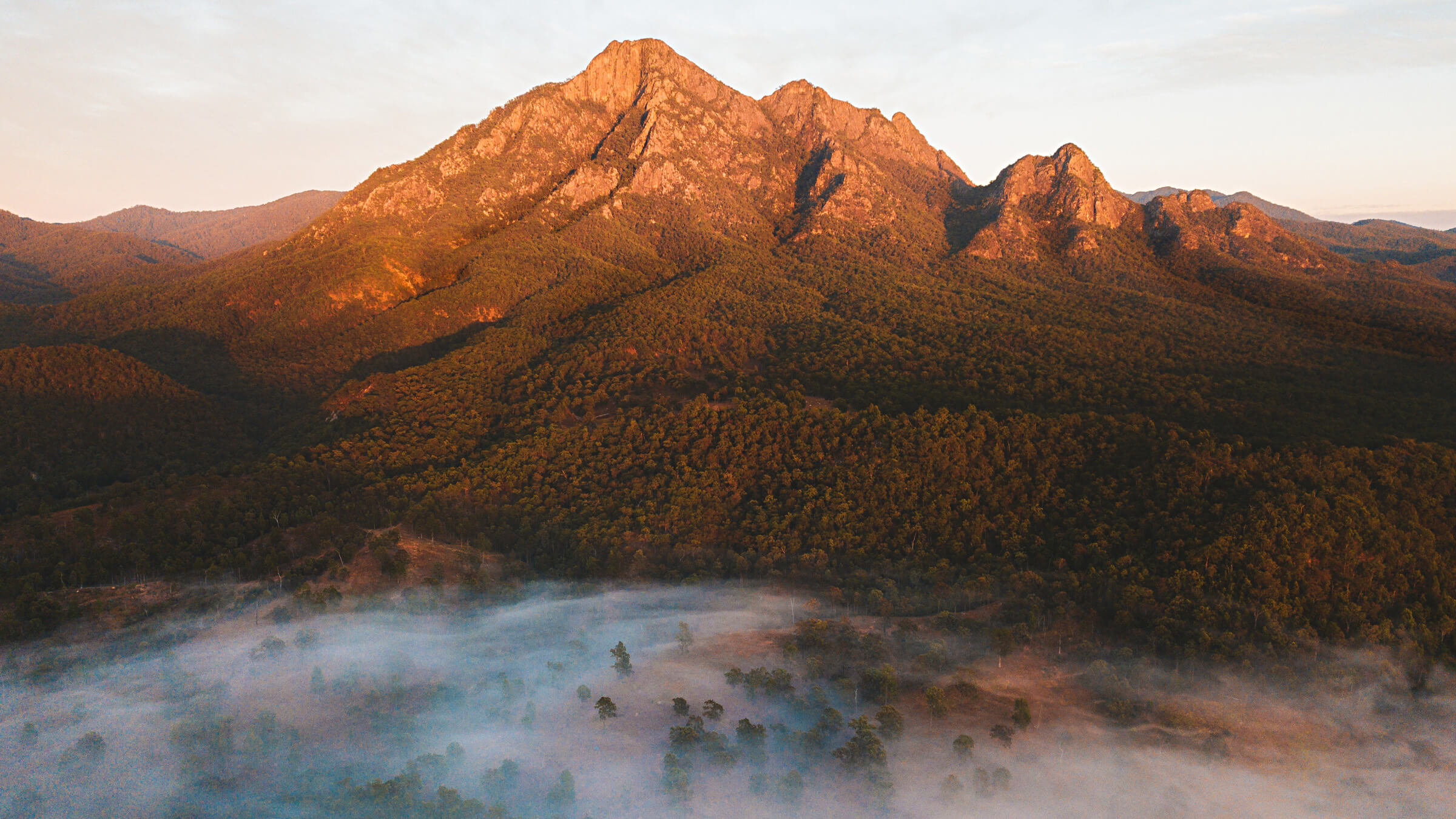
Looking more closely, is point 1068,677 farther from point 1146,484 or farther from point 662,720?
point 662,720

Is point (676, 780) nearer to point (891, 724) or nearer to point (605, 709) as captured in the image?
point (605, 709)

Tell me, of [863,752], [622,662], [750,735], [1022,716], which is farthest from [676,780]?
[1022,716]

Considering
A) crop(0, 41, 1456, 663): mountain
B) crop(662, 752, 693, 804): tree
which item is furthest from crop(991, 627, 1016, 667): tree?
crop(662, 752, 693, 804): tree

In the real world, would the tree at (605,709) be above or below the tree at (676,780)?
above

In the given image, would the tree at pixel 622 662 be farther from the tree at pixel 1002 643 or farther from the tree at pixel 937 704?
the tree at pixel 1002 643

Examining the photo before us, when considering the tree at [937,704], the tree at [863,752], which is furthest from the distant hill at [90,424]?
the tree at [937,704]
